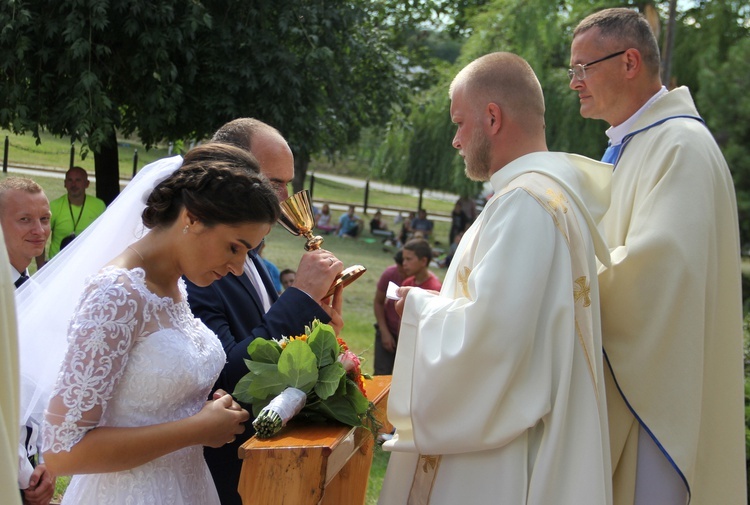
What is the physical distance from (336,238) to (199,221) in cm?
2363

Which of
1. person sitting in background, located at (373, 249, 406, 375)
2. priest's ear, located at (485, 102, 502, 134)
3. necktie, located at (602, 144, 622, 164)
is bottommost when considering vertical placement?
person sitting in background, located at (373, 249, 406, 375)

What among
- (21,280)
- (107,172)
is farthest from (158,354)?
(107,172)

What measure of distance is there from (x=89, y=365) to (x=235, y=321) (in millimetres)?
865

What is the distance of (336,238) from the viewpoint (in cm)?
2641

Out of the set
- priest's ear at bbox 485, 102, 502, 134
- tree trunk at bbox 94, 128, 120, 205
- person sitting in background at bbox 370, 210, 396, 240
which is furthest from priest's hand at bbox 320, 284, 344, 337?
person sitting in background at bbox 370, 210, 396, 240

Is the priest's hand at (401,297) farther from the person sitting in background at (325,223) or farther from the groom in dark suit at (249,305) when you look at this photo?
the person sitting in background at (325,223)

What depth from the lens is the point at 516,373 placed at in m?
3.07

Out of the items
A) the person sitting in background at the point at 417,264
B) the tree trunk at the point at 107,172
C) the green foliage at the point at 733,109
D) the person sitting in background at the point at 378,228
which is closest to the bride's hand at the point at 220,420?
the person sitting in background at the point at 417,264

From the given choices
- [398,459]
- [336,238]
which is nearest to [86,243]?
[398,459]

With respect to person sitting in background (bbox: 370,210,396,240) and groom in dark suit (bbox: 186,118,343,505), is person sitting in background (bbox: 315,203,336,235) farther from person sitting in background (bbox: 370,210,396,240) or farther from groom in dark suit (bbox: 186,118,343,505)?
groom in dark suit (bbox: 186,118,343,505)

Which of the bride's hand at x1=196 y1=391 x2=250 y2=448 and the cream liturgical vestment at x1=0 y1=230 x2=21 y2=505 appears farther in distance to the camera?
the bride's hand at x1=196 y1=391 x2=250 y2=448

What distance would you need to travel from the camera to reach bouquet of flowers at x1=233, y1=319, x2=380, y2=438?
2896 mm

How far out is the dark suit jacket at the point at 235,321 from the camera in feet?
10.6

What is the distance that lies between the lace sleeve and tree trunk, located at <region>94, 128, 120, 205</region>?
24.8ft
